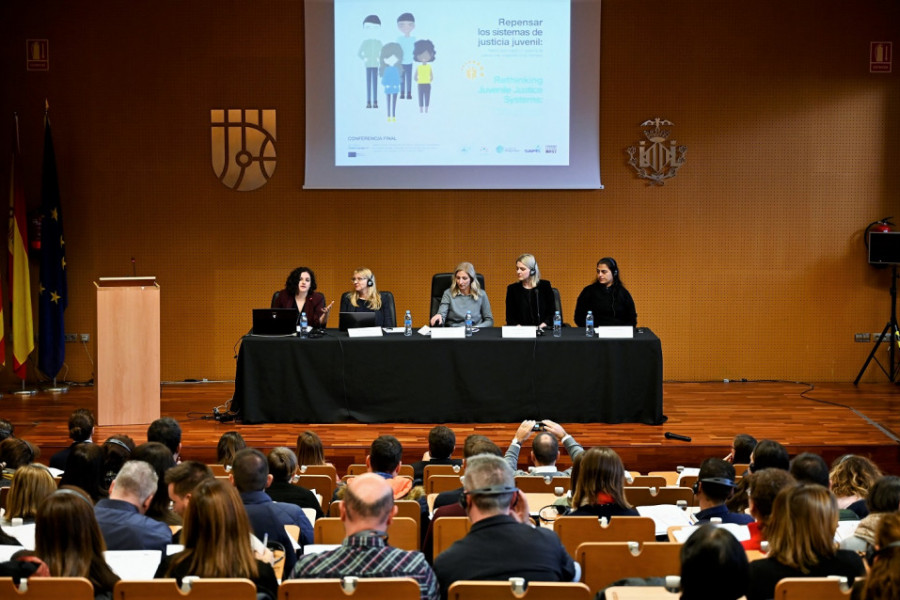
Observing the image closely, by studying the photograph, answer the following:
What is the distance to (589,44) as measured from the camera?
363 inches

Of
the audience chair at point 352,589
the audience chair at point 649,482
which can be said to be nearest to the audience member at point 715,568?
the audience chair at point 352,589

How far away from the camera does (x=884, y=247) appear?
9266 millimetres

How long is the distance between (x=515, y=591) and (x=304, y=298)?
17.9 feet

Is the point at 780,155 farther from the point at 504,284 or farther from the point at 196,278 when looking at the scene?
the point at 196,278

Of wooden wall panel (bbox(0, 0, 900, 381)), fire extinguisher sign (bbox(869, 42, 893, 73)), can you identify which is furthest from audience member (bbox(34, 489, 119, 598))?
fire extinguisher sign (bbox(869, 42, 893, 73))

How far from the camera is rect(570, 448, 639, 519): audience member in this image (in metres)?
3.70

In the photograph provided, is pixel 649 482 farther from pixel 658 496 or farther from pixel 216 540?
pixel 216 540

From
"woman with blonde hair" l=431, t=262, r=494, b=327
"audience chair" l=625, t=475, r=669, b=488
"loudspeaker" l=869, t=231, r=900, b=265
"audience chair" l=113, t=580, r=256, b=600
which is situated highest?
"loudspeaker" l=869, t=231, r=900, b=265

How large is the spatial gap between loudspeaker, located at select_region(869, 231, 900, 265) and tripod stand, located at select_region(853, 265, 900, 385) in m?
0.19

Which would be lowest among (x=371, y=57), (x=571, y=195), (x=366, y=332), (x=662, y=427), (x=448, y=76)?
(x=662, y=427)

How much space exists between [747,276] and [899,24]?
2.67 metres

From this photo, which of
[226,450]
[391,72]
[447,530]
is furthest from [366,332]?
[447,530]

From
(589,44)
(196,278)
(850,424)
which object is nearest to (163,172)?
(196,278)

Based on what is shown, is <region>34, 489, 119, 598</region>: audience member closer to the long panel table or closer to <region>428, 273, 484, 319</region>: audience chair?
the long panel table
